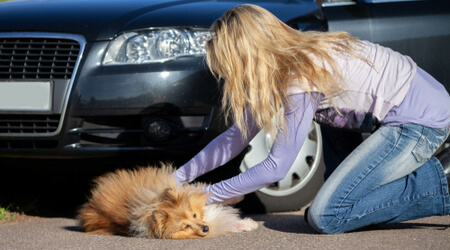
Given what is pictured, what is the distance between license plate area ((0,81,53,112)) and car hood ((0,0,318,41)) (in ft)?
1.13

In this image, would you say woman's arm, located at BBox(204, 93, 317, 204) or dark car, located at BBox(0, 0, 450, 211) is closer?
woman's arm, located at BBox(204, 93, 317, 204)

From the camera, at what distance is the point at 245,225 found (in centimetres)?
364

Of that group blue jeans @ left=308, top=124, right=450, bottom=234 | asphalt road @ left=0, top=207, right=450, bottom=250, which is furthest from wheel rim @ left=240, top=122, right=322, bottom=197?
blue jeans @ left=308, top=124, right=450, bottom=234

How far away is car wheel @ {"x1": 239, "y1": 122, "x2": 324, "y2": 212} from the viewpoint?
13.7 feet

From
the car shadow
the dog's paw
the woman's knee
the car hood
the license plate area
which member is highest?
the car hood

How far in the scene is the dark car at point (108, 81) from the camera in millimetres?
3740

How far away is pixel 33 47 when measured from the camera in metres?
3.97

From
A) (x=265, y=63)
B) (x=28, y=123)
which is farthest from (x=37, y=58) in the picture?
(x=265, y=63)

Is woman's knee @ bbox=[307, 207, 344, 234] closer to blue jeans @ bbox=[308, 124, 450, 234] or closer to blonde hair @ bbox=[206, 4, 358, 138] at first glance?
blue jeans @ bbox=[308, 124, 450, 234]

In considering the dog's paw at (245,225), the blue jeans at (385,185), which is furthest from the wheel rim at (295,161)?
the blue jeans at (385,185)

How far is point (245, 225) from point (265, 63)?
3.04 ft

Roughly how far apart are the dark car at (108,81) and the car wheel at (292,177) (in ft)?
0.67

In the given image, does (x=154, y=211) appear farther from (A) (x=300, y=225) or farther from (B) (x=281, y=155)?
(A) (x=300, y=225)

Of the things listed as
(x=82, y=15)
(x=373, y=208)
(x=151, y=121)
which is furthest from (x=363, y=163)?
(x=82, y=15)
